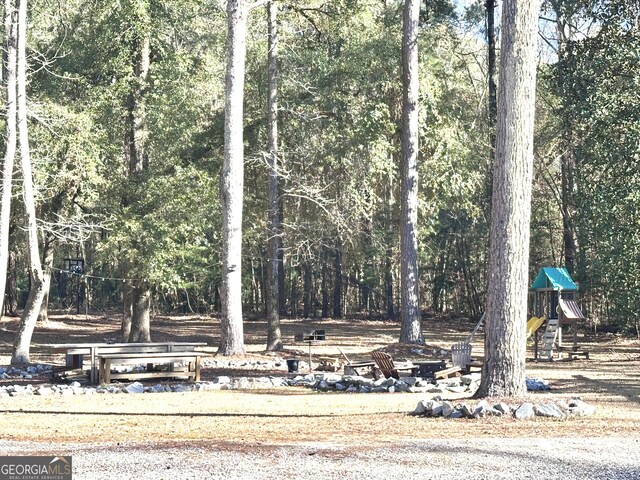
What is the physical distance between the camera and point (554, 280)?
75.7ft

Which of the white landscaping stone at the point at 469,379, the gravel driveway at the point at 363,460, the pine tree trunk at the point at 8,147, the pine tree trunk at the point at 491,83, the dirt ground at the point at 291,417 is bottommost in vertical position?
the dirt ground at the point at 291,417

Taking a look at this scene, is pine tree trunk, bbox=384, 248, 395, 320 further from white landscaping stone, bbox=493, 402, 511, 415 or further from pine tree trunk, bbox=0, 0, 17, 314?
white landscaping stone, bbox=493, 402, 511, 415

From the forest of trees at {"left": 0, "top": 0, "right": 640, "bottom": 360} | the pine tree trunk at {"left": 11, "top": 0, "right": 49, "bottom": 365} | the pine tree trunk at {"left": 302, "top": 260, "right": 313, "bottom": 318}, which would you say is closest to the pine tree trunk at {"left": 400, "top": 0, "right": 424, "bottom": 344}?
the forest of trees at {"left": 0, "top": 0, "right": 640, "bottom": 360}

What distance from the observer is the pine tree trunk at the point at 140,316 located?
994 inches

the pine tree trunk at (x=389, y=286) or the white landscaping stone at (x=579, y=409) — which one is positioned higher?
the pine tree trunk at (x=389, y=286)

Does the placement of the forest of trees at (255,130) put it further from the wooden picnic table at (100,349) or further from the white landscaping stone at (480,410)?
the white landscaping stone at (480,410)

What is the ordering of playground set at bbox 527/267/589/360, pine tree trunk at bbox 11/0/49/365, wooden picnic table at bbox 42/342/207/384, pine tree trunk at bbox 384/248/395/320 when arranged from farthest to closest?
pine tree trunk at bbox 384/248/395/320 → playground set at bbox 527/267/589/360 → pine tree trunk at bbox 11/0/49/365 → wooden picnic table at bbox 42/342/207/384

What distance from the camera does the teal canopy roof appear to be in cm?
2298

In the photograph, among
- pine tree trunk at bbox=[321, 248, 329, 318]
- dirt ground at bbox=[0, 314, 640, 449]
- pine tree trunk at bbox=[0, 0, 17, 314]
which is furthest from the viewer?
pine tree trunk at bbox=[321, 248, 329, 318]

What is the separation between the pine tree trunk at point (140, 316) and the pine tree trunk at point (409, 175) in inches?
276

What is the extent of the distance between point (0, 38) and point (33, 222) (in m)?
8.88

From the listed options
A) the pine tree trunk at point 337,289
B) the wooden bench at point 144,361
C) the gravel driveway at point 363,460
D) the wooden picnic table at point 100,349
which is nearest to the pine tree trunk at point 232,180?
the wooden picnic table at point 100,349

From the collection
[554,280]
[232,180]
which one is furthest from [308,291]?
[232,180]

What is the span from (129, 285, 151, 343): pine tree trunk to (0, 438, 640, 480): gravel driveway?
16.5 metres
